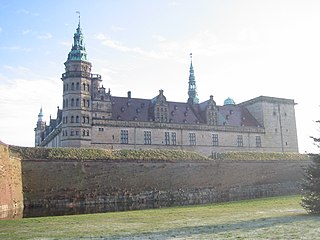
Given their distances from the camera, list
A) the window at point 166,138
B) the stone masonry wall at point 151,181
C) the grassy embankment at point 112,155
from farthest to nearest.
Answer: the window at point 166,138, the grassy embankment at point 112,155, the stone masonry wall at point 151,181

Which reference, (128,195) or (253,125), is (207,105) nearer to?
(253,125)

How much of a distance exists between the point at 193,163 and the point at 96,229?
22007 millimetres

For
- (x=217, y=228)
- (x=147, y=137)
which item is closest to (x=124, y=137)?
(x=147, y=137)

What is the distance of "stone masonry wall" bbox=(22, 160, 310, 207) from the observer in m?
26.3

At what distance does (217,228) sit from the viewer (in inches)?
393

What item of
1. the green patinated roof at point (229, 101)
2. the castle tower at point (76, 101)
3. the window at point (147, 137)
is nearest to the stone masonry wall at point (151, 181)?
the castle tower at point (76, 101)

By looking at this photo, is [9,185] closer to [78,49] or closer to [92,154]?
[92,154]

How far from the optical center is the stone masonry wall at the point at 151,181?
26.3m

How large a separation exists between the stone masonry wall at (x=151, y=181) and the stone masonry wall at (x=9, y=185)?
3.92 ft

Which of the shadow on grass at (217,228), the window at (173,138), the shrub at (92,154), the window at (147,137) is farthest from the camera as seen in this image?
the window at (173,138)

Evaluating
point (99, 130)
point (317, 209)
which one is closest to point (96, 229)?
point (317, 209)

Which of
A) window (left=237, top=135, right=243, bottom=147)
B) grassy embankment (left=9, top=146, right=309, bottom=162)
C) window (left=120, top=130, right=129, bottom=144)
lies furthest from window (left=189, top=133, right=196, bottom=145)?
grassy embankment (left=9, top=146, right=309, bottom=162)

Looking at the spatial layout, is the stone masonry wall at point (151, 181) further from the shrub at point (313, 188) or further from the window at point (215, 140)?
the shrub at point (313, 188)

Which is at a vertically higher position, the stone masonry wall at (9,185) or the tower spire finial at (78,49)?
the tower spire finial at (78,49)
